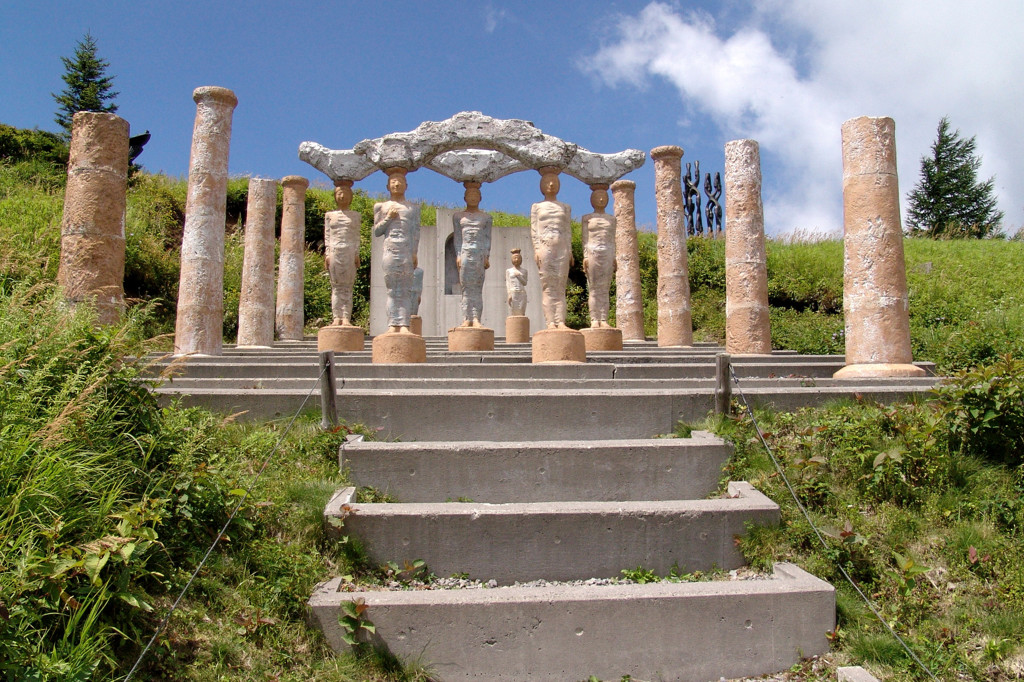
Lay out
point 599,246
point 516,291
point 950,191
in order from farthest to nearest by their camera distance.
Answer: point 950,191
point 516,291
point 599,246

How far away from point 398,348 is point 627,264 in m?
8.08

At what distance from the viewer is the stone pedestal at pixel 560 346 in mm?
9758

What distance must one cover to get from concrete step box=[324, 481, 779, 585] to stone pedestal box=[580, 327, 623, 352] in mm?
7323

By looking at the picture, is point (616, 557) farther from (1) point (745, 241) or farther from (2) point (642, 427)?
(1) point (745, 241)

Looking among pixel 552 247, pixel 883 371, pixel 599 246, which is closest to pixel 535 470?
pixel 552 247

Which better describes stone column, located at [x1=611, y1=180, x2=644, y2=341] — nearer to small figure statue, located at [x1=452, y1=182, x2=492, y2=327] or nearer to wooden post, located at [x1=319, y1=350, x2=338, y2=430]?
small figure statue, located at [x1=452, y1=182, x2=492, y2=327]

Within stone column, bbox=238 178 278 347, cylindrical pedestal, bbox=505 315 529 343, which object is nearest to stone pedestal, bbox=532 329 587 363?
cylindrical pedestal, bbox=505 315 529 343

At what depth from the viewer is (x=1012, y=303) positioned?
1677 centimetres

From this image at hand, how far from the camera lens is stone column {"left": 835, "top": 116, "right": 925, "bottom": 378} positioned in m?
8.98

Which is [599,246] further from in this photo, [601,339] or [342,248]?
[342,248]

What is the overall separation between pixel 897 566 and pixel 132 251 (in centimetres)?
1869

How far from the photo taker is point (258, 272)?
16.1 metres

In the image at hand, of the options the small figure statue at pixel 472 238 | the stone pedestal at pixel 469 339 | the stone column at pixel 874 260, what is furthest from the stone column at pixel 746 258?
the small figure statue at pixel 472 238

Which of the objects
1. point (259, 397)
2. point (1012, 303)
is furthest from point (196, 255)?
point (1012, 303)
